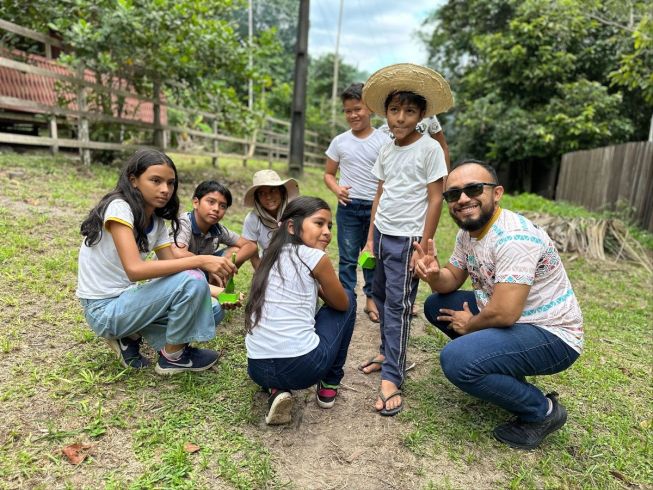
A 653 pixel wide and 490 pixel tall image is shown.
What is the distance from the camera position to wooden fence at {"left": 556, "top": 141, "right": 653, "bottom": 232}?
26.7 feet

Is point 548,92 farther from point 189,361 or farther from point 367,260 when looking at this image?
point 189,361

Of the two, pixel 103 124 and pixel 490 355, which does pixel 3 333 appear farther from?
pixel 103 124

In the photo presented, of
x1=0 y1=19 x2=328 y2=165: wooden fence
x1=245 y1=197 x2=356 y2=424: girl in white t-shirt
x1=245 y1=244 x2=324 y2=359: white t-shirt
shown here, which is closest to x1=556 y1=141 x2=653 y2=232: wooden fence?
x1=245 y1=197 x2=356 y2=424: girl in white t-shirt

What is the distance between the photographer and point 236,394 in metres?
2.62

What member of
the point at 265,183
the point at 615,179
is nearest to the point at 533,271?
the point at 265,183

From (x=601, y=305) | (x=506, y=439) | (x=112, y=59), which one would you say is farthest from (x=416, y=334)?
(x=112, y=59)

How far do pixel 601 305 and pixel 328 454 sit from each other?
384 cm

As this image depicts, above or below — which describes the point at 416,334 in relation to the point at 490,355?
below

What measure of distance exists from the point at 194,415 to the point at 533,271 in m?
1.83

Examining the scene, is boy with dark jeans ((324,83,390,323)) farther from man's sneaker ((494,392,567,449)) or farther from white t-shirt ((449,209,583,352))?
man's sneaker ((494,392,567,449))

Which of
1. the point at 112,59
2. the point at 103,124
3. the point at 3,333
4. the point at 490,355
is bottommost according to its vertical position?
the point at 3,333

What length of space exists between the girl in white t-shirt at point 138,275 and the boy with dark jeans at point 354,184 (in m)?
1.42

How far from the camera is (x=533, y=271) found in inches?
87.0

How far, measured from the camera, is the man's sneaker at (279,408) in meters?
2.28
